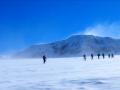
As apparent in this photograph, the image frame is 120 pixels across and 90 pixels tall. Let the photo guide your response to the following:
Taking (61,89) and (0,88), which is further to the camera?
(0,88)

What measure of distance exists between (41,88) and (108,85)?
288 centimetres

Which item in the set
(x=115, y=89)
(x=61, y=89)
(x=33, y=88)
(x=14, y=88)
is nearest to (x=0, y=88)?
(x=14, y=88)

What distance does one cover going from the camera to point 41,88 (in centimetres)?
1265

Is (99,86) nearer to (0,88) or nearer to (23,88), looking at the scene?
(23,88)

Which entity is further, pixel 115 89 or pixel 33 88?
pixel 33 88

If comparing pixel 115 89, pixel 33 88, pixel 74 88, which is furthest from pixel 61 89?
pixel 115 89

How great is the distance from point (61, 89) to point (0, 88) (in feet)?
9.64

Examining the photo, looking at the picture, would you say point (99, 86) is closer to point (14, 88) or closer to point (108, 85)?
point (108, 85)

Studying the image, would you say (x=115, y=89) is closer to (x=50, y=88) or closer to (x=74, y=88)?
(x=74, y=88)

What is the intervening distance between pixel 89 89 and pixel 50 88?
173 cm

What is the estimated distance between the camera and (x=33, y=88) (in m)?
12.8

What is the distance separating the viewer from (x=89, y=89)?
11.9 metres

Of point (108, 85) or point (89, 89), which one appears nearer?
point (89, 89)

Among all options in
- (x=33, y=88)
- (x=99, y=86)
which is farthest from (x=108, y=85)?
(x=33, y=88)
